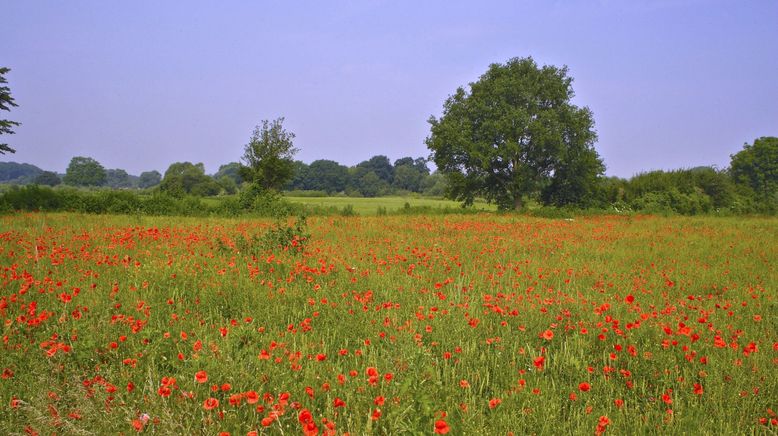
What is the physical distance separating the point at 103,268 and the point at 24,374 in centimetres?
322

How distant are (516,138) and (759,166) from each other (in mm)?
35336

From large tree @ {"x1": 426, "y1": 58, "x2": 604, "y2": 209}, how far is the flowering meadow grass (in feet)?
71.3

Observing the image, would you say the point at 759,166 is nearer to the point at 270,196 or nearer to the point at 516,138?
the point at 516,138

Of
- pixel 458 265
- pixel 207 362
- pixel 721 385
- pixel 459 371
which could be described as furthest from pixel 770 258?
pixel 207 362

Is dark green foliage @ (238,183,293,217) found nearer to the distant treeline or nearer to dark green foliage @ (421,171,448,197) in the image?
the distant treeline

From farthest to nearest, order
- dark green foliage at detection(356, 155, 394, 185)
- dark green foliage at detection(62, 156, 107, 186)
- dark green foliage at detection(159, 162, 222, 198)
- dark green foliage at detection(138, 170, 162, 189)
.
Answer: dark green foliage at detection(138, 170, 162, 189)
dark green foliage at detection(356, 155, 394, 185)
dark green foliage at detection(62, 156, 107, 186)
dark green foliage at detection(159, 162, 222, 198)

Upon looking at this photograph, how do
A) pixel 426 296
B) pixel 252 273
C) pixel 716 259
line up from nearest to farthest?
pixel 426 296
pixel 252 273
pixel 716 259

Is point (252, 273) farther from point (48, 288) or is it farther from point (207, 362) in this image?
point (207, 362)

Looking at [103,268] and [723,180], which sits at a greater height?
[723,180]

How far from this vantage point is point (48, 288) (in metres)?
4.77

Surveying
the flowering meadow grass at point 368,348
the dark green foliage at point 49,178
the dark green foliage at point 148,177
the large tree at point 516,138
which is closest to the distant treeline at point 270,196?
the large tree at point 516,138

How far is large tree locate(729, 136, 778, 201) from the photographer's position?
45531mm

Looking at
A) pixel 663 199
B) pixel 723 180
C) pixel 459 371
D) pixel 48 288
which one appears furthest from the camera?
pixel 723 180

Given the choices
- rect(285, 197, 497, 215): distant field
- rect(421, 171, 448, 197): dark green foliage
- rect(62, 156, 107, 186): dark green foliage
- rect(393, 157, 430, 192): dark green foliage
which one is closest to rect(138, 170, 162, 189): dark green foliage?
rect(62, 156, 107, 186): dark green foliage
